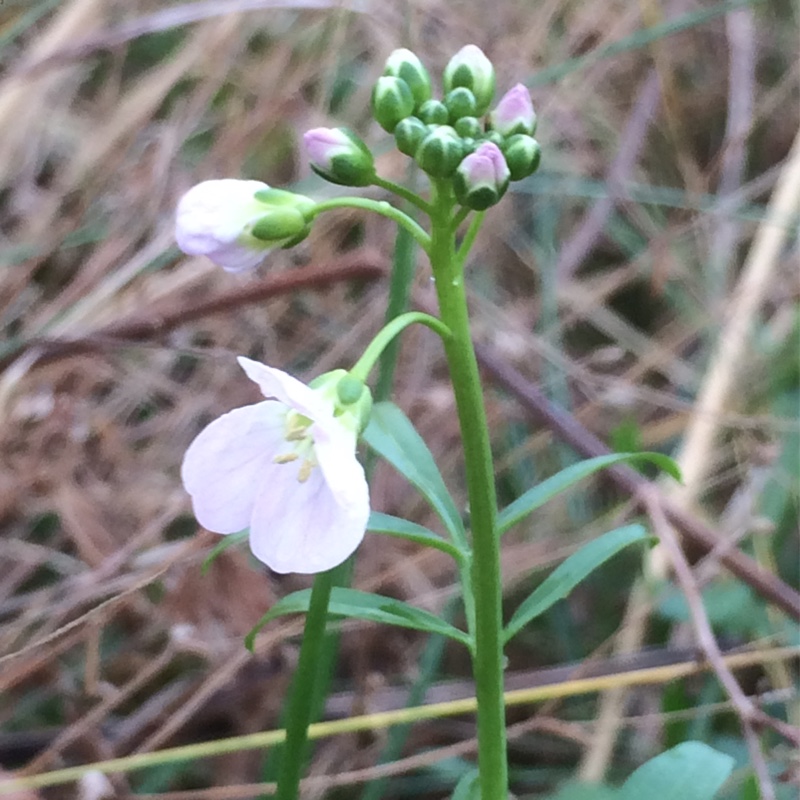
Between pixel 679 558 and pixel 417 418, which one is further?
pixel 417 418

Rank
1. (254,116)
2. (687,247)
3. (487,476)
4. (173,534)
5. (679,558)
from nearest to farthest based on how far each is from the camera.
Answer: (487,476), (679,558), (173,534), (254,116), (687,247)

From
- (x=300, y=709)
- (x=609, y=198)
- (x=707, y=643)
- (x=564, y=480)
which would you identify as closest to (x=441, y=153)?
(x=564, y=480)

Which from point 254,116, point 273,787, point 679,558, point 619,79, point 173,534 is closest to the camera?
point 273,787

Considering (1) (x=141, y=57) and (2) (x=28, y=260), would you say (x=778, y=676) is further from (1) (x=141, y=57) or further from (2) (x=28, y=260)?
(1) (x=141, y=57)

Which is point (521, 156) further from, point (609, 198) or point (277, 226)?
point (609, 198)

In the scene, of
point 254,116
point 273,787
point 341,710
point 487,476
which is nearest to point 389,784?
point 341,710

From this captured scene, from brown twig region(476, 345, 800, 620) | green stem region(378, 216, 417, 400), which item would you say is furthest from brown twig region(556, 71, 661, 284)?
green stem region(378, 216, 417, 400)
